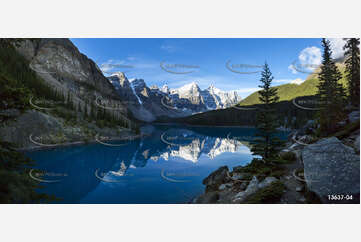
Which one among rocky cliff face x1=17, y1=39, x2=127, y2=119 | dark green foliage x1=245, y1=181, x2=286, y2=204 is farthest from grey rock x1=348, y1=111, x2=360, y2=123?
rocky cliff face x1=17, y1=39, x2=127, y2=119

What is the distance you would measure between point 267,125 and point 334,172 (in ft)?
9.51

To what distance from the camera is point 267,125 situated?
5.98 metres

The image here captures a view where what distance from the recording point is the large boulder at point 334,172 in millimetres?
3145

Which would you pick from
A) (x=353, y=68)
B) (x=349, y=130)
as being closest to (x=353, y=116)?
(x=349, y=130)

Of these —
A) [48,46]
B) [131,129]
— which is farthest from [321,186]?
[48,46]

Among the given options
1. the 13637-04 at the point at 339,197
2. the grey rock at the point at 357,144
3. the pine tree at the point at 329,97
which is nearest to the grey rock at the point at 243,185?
the 13637-04 at the point at 339,197

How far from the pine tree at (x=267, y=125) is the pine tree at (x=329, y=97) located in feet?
4.65

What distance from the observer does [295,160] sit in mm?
5320

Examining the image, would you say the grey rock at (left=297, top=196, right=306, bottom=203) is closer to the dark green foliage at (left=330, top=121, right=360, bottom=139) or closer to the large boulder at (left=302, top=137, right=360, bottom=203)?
the large boulder at (left=302, top=137, right=360, bottom=203)

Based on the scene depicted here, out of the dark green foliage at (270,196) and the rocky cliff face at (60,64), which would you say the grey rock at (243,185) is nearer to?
the dark green foliage at (270,196)

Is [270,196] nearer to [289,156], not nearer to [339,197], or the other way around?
[339,197]

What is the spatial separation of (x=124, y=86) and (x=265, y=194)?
151833mm

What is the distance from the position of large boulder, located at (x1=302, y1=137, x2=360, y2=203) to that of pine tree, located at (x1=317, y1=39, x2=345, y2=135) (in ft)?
6.92

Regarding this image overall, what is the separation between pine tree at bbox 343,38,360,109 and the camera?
4.56m
